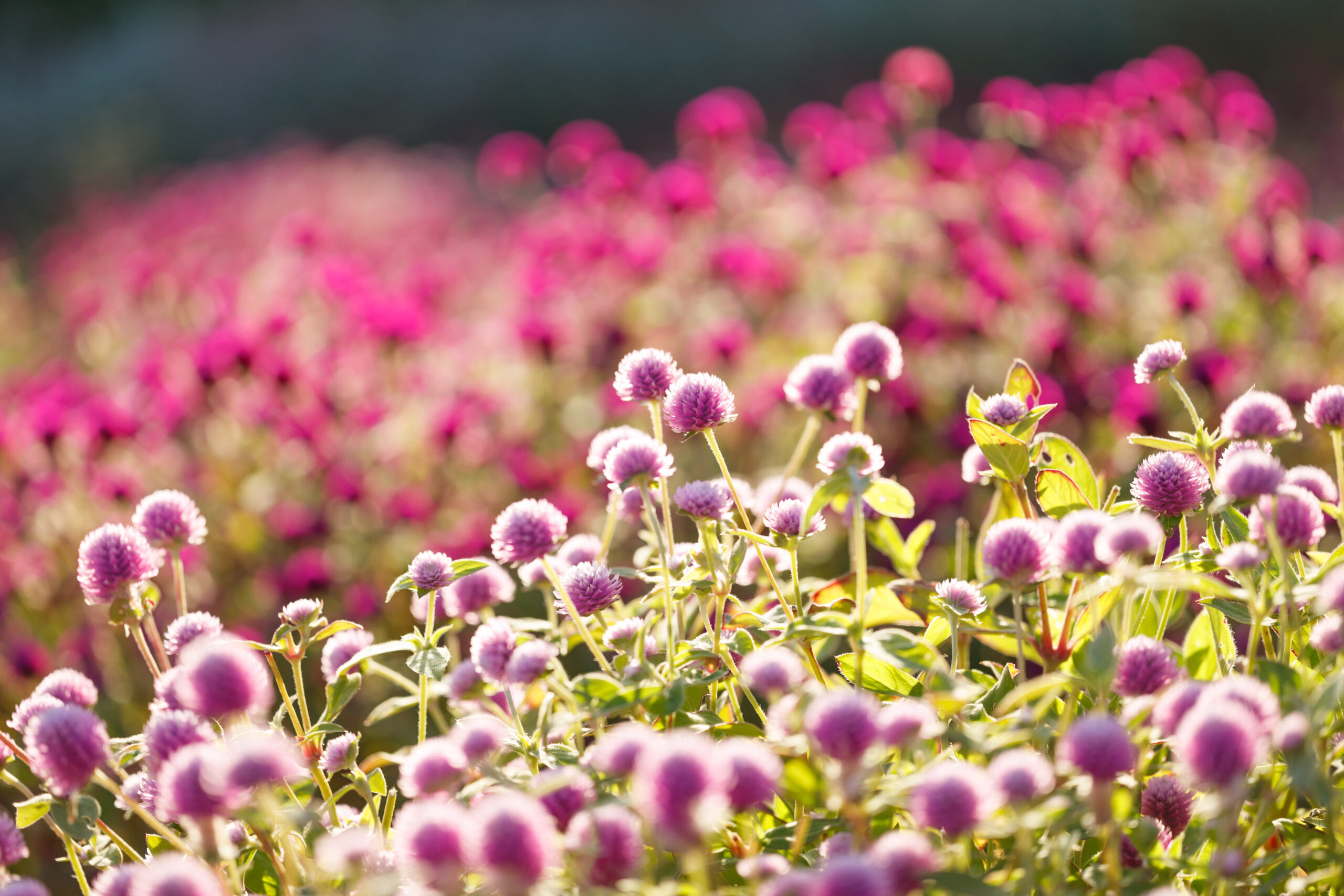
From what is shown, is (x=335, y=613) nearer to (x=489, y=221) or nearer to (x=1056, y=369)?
(x=1056, y=369)

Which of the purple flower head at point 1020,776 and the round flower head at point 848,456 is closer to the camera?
the purple flower head at point 1020,776

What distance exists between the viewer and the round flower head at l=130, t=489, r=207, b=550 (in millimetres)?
1329

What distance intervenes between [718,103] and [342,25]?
14.1 metres

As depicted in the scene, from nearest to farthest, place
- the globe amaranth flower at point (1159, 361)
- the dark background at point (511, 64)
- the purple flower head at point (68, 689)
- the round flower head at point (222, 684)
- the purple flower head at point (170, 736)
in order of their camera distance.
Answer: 1. the round flower head at point (222, 684)
2. the purple flower head at point (170, 736)
3. the purple flower head at point (68, 689)
4. the globe amaranth flower at point (1159, 361)
5. the dark background at point (511, 64)

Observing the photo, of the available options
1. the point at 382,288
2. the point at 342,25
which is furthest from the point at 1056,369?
the point at 342,25

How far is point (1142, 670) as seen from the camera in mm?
1130

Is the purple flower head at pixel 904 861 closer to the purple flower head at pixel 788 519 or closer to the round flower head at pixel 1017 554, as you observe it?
the round flower head at pixel 1017 554

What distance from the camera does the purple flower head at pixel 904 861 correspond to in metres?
0.89

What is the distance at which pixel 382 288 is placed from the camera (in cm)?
436

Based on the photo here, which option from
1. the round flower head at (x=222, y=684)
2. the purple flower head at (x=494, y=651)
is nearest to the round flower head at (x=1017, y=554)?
the purple flower head at (x=494, y=651)

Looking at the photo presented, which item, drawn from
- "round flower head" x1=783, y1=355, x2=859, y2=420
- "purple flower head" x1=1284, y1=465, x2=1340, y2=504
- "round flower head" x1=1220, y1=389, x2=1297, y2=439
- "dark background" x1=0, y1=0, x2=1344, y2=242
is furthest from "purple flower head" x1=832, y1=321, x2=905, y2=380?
"dark background" x1=0, y1=0, x2=1344, y2=242

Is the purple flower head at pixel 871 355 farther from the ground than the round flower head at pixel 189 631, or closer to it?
farther from the ground

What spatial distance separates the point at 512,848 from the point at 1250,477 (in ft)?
2.47

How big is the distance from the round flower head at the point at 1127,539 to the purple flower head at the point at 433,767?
620mm
